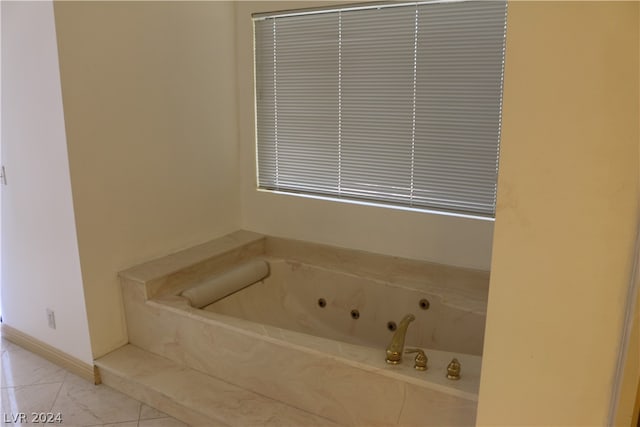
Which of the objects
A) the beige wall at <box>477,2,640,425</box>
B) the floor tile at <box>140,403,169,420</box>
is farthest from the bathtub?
the beige wall at <box>477,2,640,425</box>

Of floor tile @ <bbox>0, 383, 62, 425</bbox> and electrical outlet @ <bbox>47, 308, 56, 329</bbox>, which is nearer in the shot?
floor tile @ <bbox>0, 383, 62, 425</bbox>

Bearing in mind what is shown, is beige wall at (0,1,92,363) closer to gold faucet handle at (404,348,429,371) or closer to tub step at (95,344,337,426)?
tub step at (95,344,337,426)

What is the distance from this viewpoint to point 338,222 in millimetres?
3025

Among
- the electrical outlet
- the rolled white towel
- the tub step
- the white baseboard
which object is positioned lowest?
the white baseboard

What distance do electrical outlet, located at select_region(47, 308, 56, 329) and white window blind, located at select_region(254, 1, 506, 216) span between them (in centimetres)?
147

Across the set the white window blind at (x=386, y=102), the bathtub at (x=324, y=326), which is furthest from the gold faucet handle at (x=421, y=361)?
the white window blind at (x=386, y=102)

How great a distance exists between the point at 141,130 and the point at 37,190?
0.60 meters

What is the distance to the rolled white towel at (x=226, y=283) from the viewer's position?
8.70 feet

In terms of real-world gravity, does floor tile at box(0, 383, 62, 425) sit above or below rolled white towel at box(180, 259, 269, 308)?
below

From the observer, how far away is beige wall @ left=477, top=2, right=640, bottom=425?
81 centimetres

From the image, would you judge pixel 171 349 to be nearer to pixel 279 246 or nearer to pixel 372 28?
pixel 279 246

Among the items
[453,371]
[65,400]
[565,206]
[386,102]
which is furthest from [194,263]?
[565,206]

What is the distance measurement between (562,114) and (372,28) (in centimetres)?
206

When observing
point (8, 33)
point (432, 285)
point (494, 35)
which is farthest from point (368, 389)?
point (8, 33)
